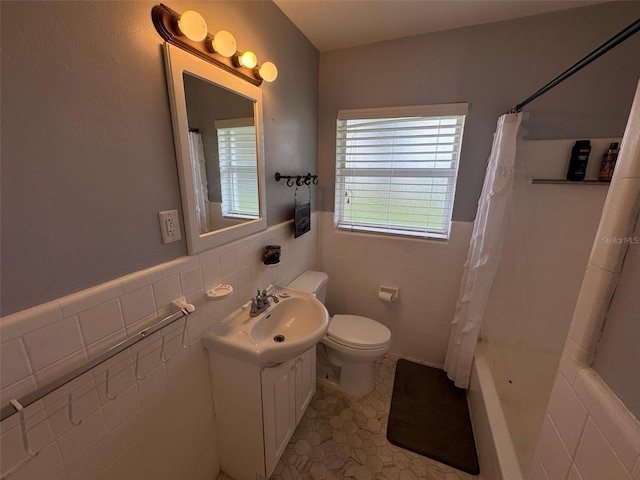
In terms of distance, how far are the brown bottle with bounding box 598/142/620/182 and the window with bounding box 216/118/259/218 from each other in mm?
1879

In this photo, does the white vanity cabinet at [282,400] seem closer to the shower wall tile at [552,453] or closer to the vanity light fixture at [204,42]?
the shower wall tile at [552,453]

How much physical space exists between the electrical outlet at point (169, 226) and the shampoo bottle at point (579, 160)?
2040 mm

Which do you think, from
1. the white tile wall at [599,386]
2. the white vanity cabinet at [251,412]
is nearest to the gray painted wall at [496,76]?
the white tile wall at [599,386]

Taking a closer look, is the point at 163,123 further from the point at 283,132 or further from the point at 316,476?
the point at 316,476

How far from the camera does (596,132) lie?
4.53 ft

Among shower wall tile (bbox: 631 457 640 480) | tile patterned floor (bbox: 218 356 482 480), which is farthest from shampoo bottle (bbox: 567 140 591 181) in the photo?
tile patterned floor (bbox: 218 356 482 480)

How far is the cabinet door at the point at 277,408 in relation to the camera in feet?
3.68

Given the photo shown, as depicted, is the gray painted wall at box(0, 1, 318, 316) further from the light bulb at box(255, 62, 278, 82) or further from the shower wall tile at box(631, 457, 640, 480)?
the shower wall tile at box(631, 457, 640, 480)

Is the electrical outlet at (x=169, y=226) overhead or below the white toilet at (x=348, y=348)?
overhead

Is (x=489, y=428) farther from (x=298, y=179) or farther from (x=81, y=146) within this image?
(x=81, y=146)

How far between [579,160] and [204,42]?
195 cm

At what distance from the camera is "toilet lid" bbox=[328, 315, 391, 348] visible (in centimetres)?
166

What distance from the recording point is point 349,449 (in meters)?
1.44

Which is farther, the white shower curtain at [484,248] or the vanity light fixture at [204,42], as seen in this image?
the white shower curtain at [484,248]
